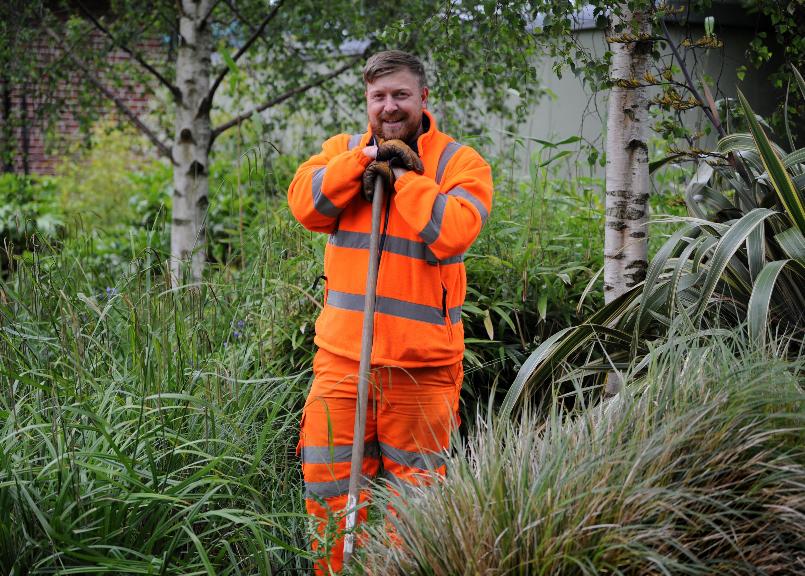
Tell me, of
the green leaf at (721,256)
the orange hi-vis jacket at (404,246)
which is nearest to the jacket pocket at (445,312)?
the orange hi-vis jacket at (404,246)

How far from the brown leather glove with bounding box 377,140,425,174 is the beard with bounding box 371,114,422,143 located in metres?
0.11

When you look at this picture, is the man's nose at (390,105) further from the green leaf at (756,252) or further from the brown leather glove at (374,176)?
the green leaf at (756,252)

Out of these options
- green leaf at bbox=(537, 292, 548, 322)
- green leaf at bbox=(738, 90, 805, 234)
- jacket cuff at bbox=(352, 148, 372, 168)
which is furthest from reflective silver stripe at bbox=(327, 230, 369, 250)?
green leaf at bbox=(738, 90, 805, 234)

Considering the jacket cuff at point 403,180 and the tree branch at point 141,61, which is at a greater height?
the tree branch at point 141,61

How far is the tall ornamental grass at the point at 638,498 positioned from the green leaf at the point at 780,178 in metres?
1.15

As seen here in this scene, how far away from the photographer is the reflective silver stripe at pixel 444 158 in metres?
3.43

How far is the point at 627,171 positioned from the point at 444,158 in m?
0.98

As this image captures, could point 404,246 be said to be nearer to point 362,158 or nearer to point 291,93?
point 362,158

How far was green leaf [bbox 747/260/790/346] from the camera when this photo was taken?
10.5ft

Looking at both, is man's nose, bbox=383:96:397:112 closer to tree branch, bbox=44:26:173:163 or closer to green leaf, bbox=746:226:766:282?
green leaf, bbox=746:226:766:282

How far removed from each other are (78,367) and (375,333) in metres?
0.96

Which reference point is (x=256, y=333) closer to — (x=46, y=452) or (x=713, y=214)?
(x=46, y=452)

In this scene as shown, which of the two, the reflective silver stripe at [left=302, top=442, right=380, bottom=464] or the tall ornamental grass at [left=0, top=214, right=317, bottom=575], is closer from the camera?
the tall ornamental grass at [left=0, top=214, right=317, bottom=575]

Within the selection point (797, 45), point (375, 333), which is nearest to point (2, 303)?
point (375, 333)
